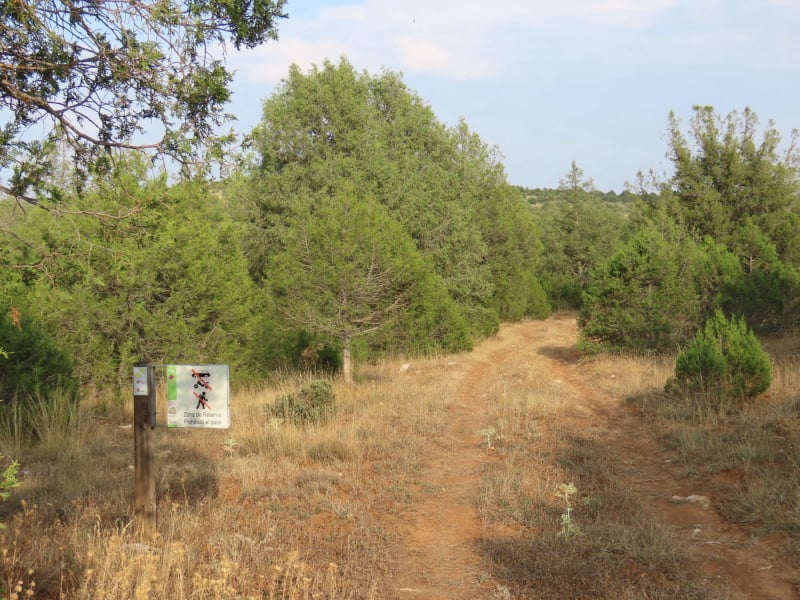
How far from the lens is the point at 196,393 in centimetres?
471

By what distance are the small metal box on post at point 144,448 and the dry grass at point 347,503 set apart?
13 cm

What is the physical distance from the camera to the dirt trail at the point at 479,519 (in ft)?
15.6

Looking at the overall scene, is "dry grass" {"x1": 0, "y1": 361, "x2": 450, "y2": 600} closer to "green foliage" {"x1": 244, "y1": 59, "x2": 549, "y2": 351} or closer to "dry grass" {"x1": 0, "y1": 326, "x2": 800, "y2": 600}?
"dry grass" {"x1": 0, "y1": 326, "x2": 800, "y2": 600}

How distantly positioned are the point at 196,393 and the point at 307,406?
5.49 meters

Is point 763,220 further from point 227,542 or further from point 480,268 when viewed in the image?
point 227,542

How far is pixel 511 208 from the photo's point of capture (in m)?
34.6

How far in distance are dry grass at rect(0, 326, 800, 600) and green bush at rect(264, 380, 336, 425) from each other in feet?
0.82

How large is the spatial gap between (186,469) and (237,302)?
830cm

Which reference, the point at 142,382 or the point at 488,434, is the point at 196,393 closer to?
the point at 142,382

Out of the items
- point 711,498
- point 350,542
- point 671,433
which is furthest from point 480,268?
point 350,542

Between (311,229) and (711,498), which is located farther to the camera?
(311,229)

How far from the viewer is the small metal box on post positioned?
15.7 feet

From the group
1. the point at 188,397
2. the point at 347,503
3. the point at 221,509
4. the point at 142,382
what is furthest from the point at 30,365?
the point at 188,397

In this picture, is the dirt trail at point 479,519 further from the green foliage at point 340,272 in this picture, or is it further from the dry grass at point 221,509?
the green foliage at point 340,272
